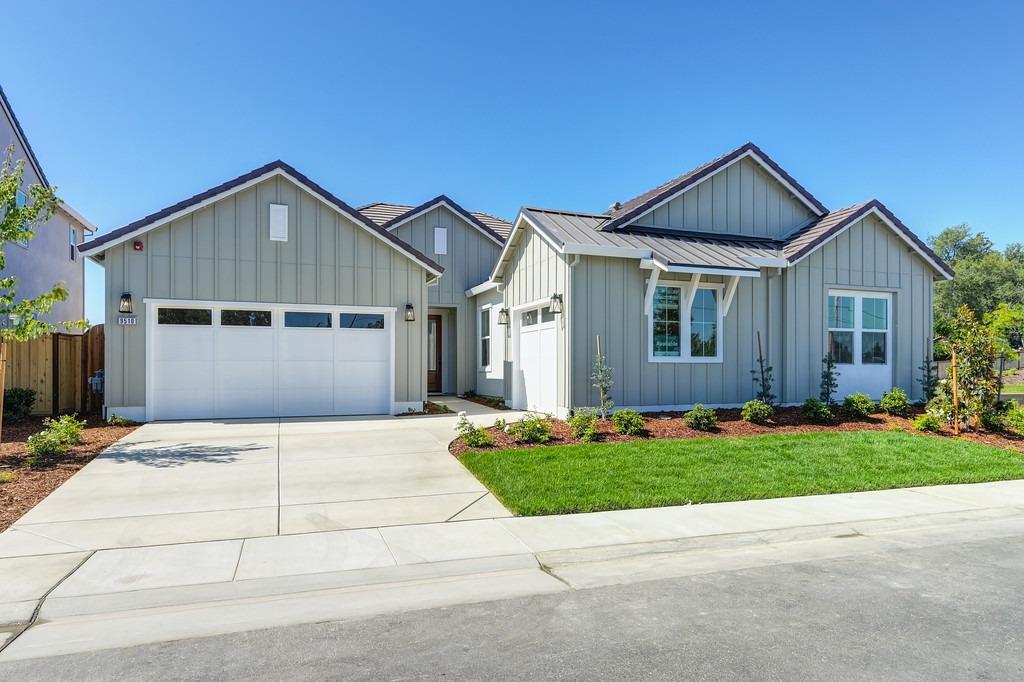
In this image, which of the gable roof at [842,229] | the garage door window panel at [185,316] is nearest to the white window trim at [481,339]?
the garage door window panel at [185,316]

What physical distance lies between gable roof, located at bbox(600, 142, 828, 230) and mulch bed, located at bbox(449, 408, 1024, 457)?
4.39m

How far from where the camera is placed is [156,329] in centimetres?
1241

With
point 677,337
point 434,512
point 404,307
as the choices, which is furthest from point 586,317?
point 434,512

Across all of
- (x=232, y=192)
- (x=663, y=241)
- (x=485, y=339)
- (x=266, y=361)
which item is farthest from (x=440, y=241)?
(x=663, y=241)

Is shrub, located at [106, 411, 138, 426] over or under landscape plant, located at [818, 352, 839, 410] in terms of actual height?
under

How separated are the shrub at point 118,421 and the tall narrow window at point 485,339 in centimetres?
860

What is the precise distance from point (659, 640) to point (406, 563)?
2.15m

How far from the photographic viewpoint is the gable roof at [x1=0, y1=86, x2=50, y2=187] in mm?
15609

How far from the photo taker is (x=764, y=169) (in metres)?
14.6

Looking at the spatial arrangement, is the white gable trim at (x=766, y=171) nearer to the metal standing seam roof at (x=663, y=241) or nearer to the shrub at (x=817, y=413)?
the metal standing seam roof at (x=663, y=241)

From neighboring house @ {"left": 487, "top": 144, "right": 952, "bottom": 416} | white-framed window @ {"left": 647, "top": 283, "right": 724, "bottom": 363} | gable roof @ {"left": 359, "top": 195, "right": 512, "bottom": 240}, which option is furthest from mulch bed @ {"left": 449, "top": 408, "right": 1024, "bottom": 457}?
gable roof @ {"left": 359, "top": 195, "right": 512, "bottom": 240}

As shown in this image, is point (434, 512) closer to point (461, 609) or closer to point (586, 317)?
point (461, 609)

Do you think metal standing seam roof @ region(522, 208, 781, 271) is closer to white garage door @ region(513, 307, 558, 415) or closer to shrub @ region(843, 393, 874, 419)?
white garage door @ region(513, 307, 558, 415)

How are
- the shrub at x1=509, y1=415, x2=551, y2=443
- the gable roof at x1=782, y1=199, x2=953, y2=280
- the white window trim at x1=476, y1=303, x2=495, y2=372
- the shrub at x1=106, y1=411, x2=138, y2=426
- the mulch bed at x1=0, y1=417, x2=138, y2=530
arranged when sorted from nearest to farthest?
the mulch bed at x1=0, y1=417, x2=138, y2=530
the shrub at x1=509, y1=415, x2=551, y2=443
the shrub at x1=106, y1=411, x2=138, y2=426
the gable roof at x1=782, y1=199, x2=953, y2=280
the white window trim at x1=476, y1=303, x2=495, y2=372
